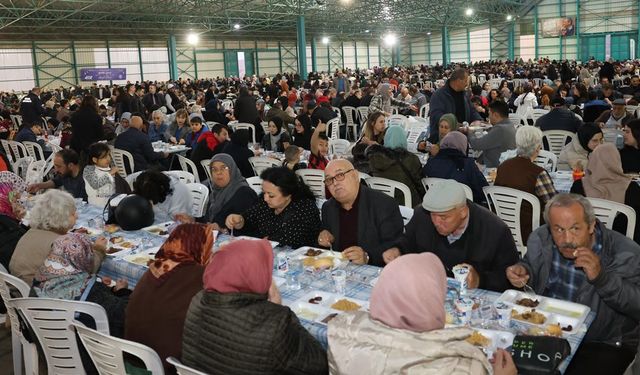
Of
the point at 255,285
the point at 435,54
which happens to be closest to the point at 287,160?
the point at 255,285

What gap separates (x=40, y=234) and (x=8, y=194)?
1.51m

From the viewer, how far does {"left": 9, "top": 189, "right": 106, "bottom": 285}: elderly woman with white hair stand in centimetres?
345

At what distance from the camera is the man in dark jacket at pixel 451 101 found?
24.5ft

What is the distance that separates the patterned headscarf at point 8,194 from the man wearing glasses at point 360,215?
2.41 metres

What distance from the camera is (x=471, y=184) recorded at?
4938mm

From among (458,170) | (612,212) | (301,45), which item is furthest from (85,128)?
(301,45)

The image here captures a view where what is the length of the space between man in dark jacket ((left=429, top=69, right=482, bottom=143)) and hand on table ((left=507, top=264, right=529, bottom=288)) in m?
4.38

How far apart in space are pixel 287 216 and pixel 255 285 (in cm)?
179

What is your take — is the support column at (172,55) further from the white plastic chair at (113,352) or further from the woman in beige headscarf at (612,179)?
the white plastic chair at (113,352)

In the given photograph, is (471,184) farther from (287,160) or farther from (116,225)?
(116,225)

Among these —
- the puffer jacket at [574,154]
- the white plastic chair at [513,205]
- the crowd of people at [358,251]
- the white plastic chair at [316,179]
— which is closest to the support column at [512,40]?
the crowd of people at [358,251]

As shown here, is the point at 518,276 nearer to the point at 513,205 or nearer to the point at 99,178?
the point at 513,205

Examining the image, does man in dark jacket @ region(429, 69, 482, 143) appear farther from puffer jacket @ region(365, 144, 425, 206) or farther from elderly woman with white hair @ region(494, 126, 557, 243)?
elderly woman with white hair @ region(494, 126, 557, 243)

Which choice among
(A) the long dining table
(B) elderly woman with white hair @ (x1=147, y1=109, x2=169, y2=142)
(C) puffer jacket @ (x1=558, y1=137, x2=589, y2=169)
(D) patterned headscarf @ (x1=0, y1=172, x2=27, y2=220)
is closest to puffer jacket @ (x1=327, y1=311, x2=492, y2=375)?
(A) the long dining table
